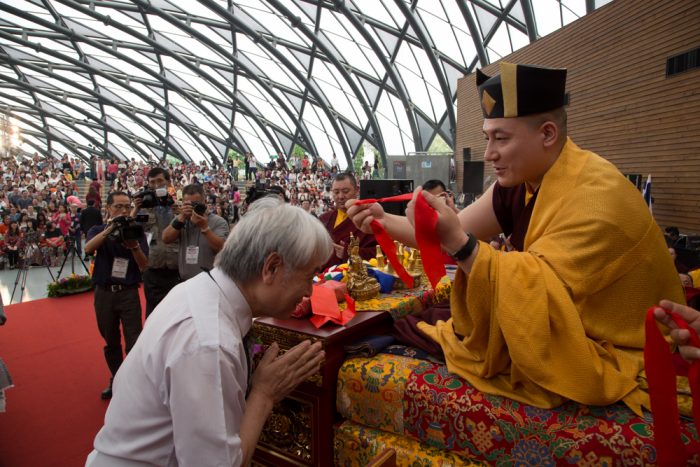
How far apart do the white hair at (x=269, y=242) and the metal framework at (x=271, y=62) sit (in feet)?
46.5

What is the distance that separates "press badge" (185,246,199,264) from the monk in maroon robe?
127cm

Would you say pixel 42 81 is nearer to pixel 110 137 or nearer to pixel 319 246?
pixel 110 137

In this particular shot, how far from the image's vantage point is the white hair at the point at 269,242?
143cm

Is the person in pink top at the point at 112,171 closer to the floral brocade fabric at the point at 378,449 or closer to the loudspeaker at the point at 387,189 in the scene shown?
the loudspeaker at the point at 387,189

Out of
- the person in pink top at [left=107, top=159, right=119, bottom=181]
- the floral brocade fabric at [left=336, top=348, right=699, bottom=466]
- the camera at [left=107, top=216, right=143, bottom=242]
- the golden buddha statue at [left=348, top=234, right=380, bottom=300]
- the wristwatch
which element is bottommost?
the floral brocade fabric at [left=336, top=348, right=699, bottom=466]

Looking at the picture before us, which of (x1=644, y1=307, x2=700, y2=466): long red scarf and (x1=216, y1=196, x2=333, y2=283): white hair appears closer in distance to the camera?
(x1=644, y1=307, x2=700, y2=466): long red scarf

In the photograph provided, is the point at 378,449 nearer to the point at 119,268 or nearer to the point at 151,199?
the point at 119,268

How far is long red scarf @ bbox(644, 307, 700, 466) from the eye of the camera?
127 cm

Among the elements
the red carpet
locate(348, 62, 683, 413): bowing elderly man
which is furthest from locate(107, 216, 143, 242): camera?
locate(348, 62, 683, 413): bowing elderly man

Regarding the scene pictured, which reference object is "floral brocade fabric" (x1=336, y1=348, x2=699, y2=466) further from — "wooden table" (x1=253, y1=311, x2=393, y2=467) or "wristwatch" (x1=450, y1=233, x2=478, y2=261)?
"wristwatch" (x1=450, y1=233, x2=478, y2=261)

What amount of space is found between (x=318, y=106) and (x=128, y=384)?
26.4m

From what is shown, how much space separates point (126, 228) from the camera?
153 inches

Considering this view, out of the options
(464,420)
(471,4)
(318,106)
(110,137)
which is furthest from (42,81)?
(464,420)

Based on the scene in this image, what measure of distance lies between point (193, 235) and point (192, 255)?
231 millimetres
